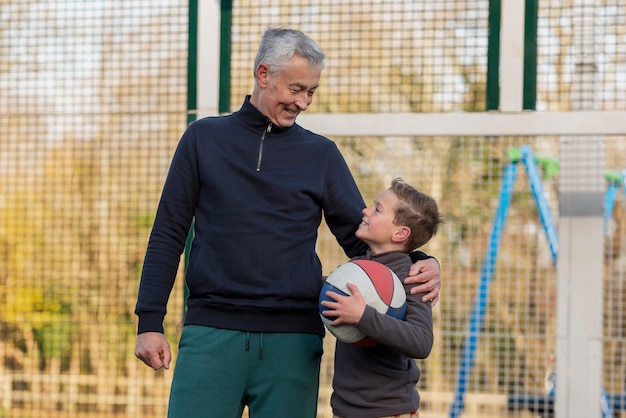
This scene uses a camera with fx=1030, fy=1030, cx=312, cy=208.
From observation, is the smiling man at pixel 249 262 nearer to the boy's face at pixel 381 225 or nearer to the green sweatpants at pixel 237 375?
the green sweatpants at pixel 237 375

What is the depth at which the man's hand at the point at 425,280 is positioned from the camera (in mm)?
3039

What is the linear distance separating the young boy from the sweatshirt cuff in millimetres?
515

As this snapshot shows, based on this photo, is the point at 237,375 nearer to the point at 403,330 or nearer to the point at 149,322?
the point at 149,322

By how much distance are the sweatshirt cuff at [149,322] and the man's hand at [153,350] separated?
0.02 metres

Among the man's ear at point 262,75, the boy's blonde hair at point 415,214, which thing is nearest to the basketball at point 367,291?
the boy's blonde hair at point 415,214

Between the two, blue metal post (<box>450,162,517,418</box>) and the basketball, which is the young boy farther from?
blue metal post (<box>450,162,517,418</box>)

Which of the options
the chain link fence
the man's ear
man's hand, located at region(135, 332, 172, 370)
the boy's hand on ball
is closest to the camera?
the boy's hand on ball

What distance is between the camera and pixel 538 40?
4742mm

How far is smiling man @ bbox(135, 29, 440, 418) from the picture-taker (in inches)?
119

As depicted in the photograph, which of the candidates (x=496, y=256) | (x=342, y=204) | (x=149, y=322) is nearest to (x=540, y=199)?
(x=496, y=256)

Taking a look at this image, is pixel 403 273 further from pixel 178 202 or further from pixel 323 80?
pixel 323 80

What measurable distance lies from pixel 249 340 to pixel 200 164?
0.54m

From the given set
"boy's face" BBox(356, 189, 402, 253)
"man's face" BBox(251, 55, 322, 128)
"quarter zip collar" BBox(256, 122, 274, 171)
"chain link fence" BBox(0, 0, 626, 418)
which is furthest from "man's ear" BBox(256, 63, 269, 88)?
"chain link fence" BBox(0, 0, 626, 418)

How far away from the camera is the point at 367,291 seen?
9.64ft
